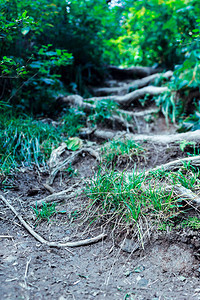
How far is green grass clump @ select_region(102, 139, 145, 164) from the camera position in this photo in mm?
2525

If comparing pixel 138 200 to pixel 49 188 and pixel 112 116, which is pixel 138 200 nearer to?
pixel 49 188

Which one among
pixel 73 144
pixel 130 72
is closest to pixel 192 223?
pixel 73 144

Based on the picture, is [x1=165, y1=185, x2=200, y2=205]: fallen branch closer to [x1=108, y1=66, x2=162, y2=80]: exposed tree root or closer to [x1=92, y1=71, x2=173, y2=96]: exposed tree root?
[x1=92, y1=71, x2=173, y2=96]: exposed tree root

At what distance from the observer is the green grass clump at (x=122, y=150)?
2525 millimetres

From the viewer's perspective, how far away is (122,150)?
2549 millimetres

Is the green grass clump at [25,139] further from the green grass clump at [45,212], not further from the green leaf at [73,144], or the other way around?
the green grass clump at [45,212]

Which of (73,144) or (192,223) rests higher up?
(73,144)

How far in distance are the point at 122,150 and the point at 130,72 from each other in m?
3.57

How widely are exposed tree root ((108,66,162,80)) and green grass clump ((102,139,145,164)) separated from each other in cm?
310

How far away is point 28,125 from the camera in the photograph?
2949 millimetres

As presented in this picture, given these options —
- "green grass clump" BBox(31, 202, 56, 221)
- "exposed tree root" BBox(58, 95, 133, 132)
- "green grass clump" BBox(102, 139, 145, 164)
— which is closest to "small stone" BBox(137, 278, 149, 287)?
"green grass clump" BBox(31, 202, 56, 221)

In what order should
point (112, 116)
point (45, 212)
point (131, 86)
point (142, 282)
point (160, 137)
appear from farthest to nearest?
point (131, 86) < point (112, 116) < point (160, 137) < point (45, 212) < point (142, 282)

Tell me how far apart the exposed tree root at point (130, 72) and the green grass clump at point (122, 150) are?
3.10 m

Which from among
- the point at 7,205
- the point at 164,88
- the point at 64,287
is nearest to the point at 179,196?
the point at 64,287
